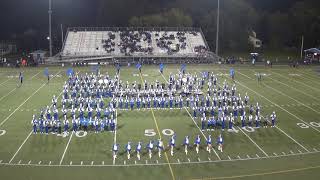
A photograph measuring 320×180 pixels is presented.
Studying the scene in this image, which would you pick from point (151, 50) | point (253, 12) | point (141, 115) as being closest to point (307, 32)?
point (253, 12)

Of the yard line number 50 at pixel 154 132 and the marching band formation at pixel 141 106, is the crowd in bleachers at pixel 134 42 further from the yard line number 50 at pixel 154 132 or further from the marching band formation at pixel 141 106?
the yard line number 50 at pixel 154 132

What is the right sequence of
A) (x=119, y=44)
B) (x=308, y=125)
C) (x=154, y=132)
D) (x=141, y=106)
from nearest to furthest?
1. (x=154, y=132)
2. (x=308, y=125)
3. (x=141, y=106)
4. (x=119, y=44)

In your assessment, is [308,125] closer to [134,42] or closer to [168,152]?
[168,152]

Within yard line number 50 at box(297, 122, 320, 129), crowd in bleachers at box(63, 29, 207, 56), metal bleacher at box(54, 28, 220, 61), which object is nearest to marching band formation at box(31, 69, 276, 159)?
yard line number 50 at box(297, 122, 320, 129)

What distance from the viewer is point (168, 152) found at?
52.7 ft

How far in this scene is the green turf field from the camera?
14.2m

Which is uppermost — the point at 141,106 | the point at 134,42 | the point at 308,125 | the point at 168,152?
the point at 134,42

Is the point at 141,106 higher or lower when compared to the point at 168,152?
higher

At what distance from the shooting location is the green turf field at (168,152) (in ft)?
46.5

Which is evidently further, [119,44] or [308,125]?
[119,44]

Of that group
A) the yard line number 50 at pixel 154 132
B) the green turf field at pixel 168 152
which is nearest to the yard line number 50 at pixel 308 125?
the green turf field at pixel 168 152

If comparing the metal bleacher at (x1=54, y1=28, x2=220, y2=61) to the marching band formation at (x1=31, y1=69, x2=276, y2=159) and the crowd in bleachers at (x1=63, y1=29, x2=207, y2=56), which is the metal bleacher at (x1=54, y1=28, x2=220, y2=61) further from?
the marching band formation at (x1=31, y1=69, x2=276, y2=159)

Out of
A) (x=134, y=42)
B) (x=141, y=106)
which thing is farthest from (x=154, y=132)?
(x=134, y=42)

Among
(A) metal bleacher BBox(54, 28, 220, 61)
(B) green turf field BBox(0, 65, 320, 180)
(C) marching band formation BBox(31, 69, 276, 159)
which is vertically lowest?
(B) green turf field BBox(0, 65, 320, 180)
